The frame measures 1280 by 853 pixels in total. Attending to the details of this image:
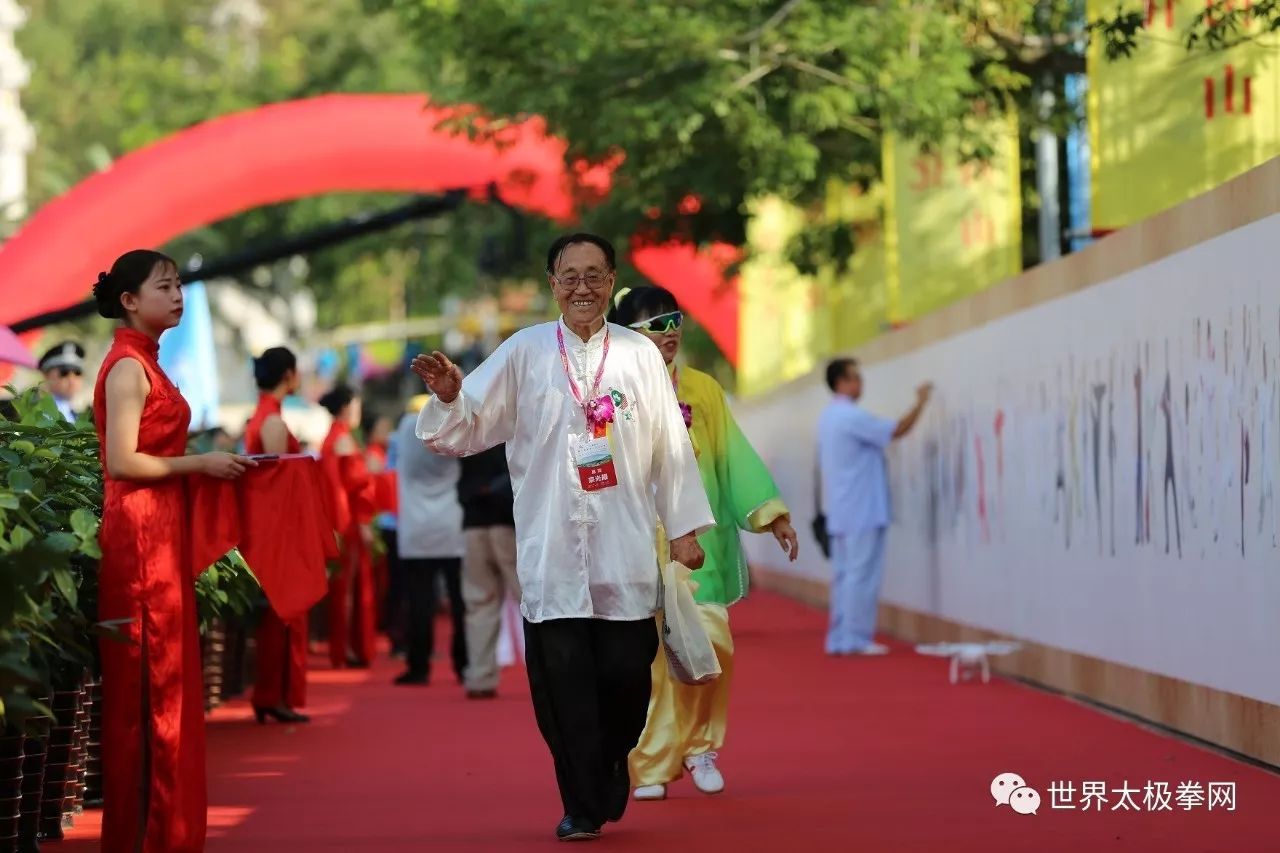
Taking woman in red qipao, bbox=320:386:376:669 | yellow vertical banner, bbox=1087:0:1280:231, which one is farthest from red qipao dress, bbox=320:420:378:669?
yellow vertical banner, bbox=1087:0:1280:231

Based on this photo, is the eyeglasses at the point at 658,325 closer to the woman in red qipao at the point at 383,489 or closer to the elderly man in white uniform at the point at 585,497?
the elderly man in white uniform at the point at 585,497

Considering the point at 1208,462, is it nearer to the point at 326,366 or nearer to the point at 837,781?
the point at 837,781

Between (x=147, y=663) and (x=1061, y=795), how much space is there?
11.3 ft

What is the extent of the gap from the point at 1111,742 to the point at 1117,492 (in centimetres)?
164

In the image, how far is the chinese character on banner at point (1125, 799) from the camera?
27.1ft

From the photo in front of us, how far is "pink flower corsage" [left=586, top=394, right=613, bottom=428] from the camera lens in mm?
7590

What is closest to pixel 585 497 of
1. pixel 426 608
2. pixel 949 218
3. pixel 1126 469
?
pixel 1126 469

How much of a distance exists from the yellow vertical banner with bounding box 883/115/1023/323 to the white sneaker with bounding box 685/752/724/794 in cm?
881

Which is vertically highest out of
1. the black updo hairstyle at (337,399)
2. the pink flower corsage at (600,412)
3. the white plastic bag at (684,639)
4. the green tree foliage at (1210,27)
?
the green tree foliage at (1210,27)

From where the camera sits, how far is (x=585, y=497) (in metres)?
7.59

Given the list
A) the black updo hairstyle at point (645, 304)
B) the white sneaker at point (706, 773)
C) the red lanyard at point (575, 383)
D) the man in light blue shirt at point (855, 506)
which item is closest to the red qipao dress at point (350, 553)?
the man in light blue shirt at point (855, 506)

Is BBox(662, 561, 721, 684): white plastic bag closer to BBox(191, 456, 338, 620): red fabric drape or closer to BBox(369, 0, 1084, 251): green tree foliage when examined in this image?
Result: BBox(191, 456, 338, 620): red fabric drape

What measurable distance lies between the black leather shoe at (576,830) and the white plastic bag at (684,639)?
0.57m

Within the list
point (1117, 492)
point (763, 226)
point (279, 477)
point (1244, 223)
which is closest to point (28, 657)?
point (279, 477)
